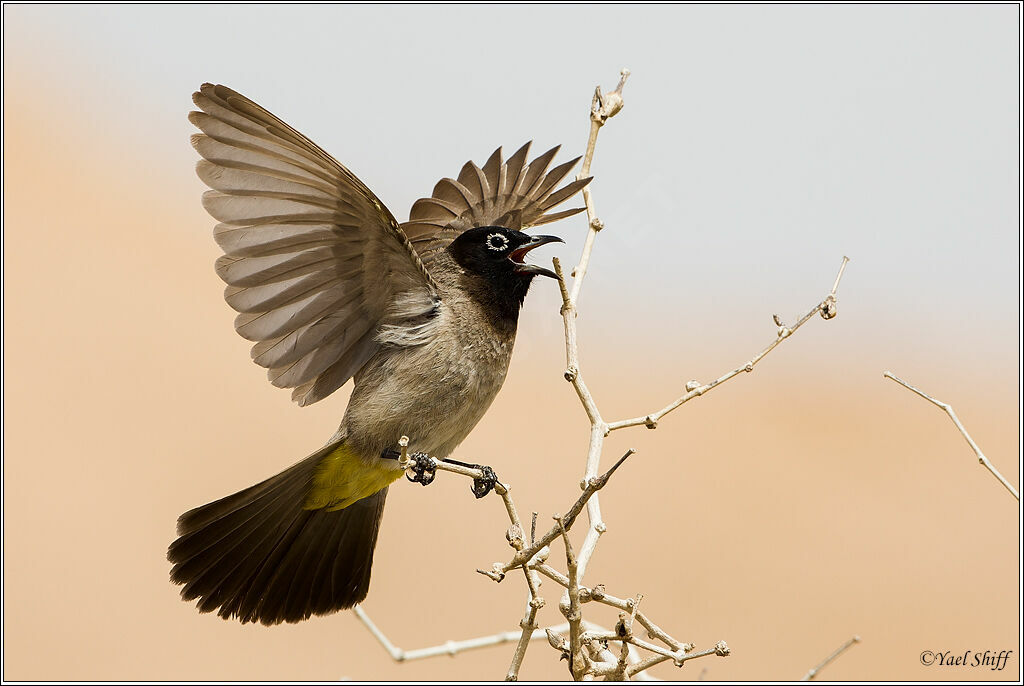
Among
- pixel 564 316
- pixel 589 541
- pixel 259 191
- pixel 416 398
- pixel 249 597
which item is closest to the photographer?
pixel 589 541

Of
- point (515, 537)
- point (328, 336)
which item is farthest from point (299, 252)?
point (515, 537)

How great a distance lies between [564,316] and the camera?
253cm

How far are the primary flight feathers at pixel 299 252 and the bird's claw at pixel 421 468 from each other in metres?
0.45

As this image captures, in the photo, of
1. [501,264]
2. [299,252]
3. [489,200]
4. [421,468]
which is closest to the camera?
[299,252]

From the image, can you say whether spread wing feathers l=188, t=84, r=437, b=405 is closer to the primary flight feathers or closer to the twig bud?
the primary flight feathers

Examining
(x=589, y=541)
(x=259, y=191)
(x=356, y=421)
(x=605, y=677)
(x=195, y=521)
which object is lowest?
(x=605, y=677)

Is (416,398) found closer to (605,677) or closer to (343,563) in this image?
(343,563)

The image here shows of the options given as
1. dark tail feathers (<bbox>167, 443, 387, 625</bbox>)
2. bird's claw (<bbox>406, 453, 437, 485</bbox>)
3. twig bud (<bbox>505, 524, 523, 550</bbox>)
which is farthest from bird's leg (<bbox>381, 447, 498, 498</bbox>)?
twig bud (<bbox>505, 524, 523, 550</bbox>)

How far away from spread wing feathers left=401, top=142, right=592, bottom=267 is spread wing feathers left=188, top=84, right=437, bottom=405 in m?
0.82

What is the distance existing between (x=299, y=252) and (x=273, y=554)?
1.32 m

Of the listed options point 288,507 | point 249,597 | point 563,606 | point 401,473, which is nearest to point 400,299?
point 401,473

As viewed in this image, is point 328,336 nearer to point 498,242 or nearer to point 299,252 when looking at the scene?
point 299,252

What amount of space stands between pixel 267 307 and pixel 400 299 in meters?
0.51

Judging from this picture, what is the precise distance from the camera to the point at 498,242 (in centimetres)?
366
